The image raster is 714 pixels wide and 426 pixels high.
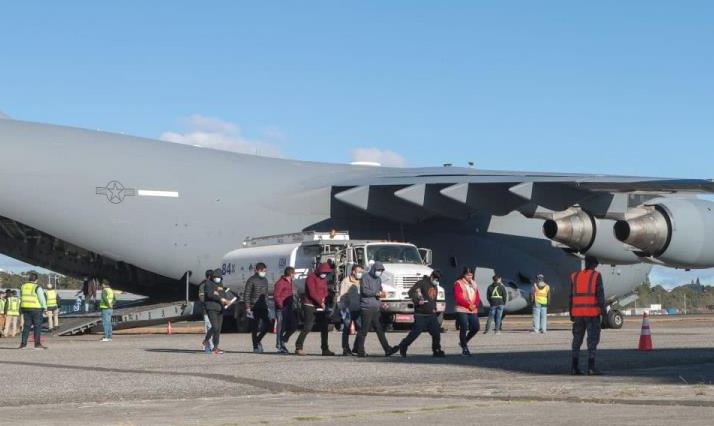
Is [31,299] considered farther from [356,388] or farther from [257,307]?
[356,388]

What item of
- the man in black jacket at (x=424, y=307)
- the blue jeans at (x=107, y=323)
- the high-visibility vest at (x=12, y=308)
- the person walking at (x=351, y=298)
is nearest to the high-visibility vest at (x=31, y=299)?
the blue jeans at (x=107, y=323)

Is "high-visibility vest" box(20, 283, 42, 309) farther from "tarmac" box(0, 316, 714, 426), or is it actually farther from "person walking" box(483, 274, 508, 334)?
"person walking" box(483, 274, 508, 334)

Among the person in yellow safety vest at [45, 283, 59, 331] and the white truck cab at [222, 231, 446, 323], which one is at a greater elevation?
the white truck cab at [222, 231, 446, 323]

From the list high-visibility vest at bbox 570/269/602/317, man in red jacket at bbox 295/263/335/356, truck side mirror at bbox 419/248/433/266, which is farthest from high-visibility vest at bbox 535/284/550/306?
high-visibility vest at bbox 570/269/602/317

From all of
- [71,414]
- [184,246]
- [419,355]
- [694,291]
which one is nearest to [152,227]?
[184,246]

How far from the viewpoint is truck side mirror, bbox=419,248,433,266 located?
30.8 metres

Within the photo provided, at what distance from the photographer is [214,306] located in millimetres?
21062

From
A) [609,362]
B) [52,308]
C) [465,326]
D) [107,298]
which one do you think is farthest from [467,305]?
[52,308]

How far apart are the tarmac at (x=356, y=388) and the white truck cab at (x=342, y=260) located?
628 cm

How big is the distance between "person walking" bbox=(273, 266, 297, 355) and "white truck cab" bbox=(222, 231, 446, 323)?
256 inches

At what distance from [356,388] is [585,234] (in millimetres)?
17826

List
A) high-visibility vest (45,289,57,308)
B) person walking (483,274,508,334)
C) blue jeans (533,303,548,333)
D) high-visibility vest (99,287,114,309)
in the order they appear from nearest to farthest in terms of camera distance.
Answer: high-visibility vest (99,287,114,309) → person walking (483,274,508,334) → blue jeans (533,303,548,333) → high-visibility vest (45,289,57,308)

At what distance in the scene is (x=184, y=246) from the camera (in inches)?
1289

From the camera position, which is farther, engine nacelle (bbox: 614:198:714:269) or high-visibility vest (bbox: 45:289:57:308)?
high-visibility vest (bbox: 45:289:57:308)
